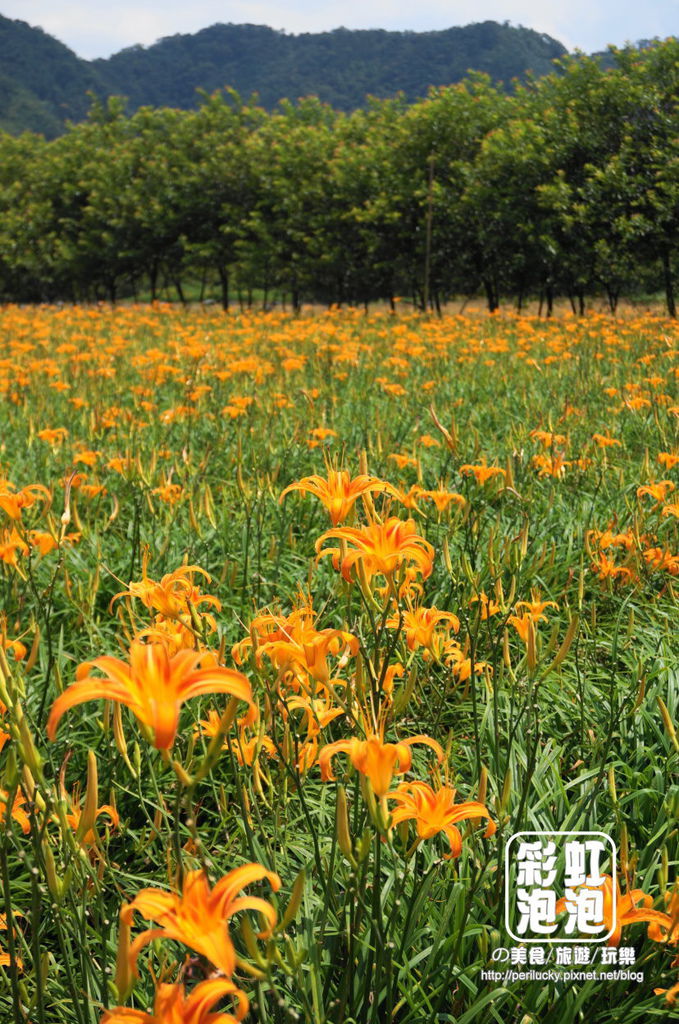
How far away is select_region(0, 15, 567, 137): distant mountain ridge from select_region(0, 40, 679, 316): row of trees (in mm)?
107760

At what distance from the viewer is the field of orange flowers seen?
890 mm

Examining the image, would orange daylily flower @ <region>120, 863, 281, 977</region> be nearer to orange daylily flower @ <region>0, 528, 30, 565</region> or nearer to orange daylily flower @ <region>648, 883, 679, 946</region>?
orange daylily flower @ <region>648, 883, 679, 946</region>

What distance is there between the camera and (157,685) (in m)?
0.71

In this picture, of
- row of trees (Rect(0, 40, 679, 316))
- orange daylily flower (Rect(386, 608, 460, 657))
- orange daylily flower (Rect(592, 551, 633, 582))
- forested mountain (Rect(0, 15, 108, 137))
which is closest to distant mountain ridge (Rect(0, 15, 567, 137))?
forested mountain (Rect(0, 15, 108, 137))

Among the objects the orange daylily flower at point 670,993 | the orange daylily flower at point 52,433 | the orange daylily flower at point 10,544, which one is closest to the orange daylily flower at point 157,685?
the orange daylily flower at point 670,993

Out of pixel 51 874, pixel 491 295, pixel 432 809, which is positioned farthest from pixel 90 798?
pixel 491 295

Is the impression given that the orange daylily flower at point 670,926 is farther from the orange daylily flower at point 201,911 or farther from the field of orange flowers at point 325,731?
the orange daylily flower at point 201,911

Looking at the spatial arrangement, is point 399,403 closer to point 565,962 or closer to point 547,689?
point 547,689

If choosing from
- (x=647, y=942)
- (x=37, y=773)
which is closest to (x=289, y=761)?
(x=37, y=773)

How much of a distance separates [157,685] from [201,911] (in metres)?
0.20

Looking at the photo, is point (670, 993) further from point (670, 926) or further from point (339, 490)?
point (339, 490)

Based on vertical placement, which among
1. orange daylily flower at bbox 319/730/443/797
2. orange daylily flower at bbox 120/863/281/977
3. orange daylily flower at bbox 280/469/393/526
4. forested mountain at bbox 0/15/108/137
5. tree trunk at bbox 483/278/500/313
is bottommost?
orange daylily flower at bbox 120/863/281/977

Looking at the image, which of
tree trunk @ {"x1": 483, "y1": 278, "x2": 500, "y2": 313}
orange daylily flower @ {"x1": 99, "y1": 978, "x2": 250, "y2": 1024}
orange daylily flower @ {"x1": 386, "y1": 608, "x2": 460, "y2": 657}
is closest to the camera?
orange daylily flower @ {"x1": 99, "y1": 978, "x2": 250, "y2": 1024}

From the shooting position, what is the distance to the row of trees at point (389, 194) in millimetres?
11961
